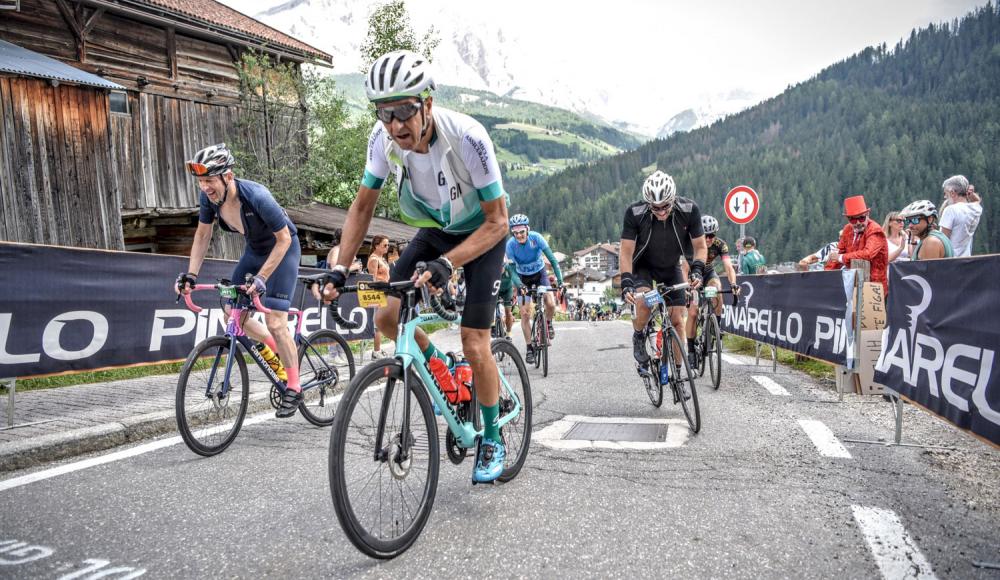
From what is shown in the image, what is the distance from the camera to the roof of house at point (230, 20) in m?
19.3

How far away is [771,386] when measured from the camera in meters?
7.54

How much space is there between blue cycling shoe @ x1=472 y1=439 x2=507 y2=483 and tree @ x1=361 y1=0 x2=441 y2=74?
28.2m

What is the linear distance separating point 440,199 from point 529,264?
6.25 meters

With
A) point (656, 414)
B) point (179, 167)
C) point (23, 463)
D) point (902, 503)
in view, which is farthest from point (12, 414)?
point (179, 167)

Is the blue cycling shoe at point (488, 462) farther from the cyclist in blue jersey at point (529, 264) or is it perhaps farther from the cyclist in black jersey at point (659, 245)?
the cyclist in blue jersey at point (529, 264)

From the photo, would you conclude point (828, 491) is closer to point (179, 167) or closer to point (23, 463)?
point (23, 463)

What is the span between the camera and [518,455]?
4109 mm

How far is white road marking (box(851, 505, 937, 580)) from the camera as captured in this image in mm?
2598

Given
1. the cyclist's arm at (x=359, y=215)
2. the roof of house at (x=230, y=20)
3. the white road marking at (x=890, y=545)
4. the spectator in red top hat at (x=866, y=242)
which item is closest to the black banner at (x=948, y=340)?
the white road marking at (x=890, y=545)

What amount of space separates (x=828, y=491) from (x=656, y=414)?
240 cm

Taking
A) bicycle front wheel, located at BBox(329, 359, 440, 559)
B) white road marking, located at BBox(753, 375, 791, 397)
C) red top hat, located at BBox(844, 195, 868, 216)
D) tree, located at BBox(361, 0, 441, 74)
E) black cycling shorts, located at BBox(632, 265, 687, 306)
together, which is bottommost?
white road marking, located at BBox(753, 375, 791, 397)

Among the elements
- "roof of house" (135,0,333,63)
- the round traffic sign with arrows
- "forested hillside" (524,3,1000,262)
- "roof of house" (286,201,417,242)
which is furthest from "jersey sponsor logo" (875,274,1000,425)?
"forested hillside" (524,3,1000,262)

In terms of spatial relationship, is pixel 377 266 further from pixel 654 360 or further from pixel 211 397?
pixel 211 397

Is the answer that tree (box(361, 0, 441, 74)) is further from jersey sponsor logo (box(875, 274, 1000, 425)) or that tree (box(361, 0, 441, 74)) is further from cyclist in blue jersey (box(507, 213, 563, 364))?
jersey sponsor logo (box(875, 274, 1000, 425))
